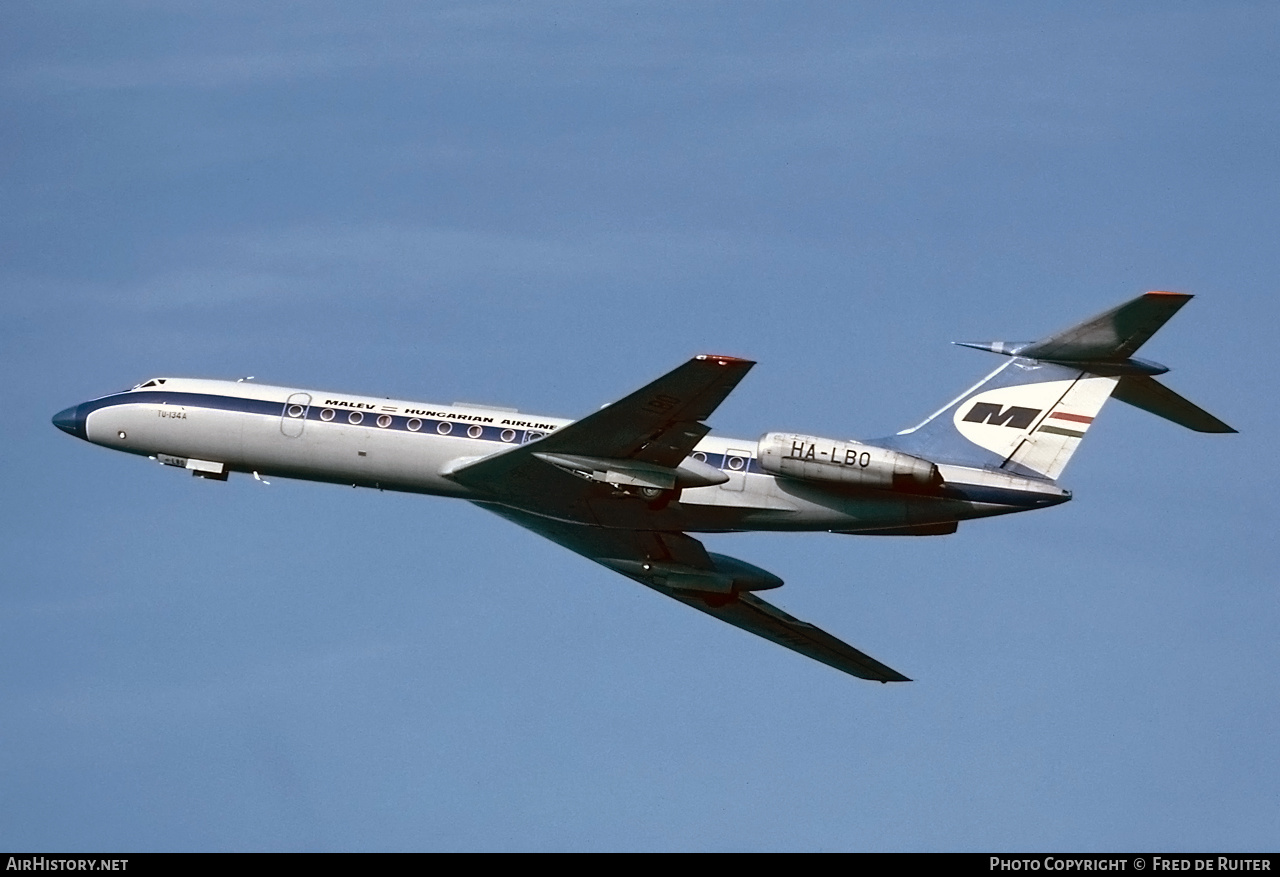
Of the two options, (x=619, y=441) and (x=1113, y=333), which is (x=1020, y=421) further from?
(x=619, y=441)

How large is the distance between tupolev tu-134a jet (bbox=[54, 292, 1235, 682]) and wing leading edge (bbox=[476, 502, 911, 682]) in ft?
0.26

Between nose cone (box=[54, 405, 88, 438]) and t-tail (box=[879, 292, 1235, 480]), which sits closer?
t-tail (box=[879, 292, 1235, 480])

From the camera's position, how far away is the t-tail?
1608 inches

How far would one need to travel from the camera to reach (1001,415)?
42.7m

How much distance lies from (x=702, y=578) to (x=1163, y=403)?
488 inches

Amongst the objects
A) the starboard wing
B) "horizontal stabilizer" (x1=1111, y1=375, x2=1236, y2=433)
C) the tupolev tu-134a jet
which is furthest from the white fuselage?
"horizontal stabilizer" (x1=1111, y1=375, x2=1236, y2=433)

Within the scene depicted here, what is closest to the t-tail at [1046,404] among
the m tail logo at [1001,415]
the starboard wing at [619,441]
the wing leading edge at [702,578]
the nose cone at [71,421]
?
the m tail logo at [1001,415]

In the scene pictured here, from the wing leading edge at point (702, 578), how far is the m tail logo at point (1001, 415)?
7103 mm

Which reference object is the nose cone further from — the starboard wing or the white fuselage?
the starboard wing

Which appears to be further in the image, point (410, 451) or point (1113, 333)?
point (410, 451)

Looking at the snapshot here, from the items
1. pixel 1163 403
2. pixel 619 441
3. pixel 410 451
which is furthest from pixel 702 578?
pixel 1163 403

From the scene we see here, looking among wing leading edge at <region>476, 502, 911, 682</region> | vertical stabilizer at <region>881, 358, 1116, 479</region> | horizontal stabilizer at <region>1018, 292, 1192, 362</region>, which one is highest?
horizontal stabilizer at <region>1018, 292, 1192, 362</region>
